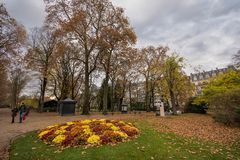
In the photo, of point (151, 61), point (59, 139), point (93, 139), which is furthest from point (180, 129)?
point (151, 61)

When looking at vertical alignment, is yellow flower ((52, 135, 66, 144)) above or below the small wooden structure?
below

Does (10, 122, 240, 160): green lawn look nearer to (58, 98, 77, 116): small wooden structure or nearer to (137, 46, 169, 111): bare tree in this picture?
(58, 98, 77, 116): small wooden structure

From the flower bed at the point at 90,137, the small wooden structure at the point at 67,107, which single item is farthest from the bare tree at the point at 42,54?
the flower bed at the point at 90,137

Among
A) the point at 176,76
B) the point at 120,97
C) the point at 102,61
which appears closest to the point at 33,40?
the point at 102,61

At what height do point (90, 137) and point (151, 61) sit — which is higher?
point (151, 61)

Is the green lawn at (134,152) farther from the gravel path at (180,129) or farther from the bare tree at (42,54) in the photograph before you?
the bare tree at (42,54)

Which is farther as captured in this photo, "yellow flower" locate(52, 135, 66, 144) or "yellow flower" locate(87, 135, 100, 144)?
"yellow flower" locate(52, 135, 66, 144)

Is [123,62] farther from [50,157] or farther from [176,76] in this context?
[50,157]

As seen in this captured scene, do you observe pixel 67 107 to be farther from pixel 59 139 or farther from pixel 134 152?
pixel 134 152

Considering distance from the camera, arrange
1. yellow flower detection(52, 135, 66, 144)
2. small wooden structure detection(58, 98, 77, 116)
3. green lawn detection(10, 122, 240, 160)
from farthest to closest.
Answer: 1. small wooden structure detection(58, 98, 77, 116)
2. yellow flower detection(52, 135, 66, 144)
3. green lawn detection(10, 122, 240, 160)

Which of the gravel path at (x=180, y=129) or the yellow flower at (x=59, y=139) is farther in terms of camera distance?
the gravel path at (x=180, y=129)

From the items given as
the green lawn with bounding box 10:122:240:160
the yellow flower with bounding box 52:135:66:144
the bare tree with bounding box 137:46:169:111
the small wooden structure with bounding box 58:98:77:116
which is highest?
the bare tree with bounding box 137:46:169:111

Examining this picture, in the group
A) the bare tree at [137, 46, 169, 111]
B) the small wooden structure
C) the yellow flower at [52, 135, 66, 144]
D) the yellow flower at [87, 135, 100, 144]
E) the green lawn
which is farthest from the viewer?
the bare tree at [137, 46, 169, 111]

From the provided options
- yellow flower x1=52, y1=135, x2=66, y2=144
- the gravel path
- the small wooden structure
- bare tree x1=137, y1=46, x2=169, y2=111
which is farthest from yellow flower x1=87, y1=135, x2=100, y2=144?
bare tree x1=137, y1=46, x2=169, y2=111
